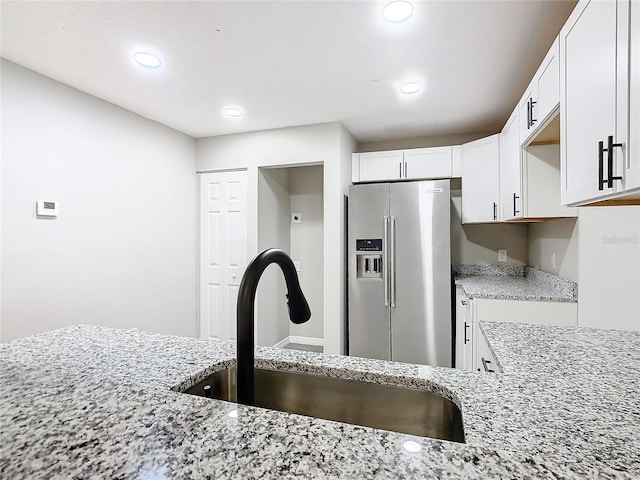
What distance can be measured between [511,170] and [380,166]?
4.56 ft

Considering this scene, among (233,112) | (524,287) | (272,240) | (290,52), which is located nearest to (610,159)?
(290,52)

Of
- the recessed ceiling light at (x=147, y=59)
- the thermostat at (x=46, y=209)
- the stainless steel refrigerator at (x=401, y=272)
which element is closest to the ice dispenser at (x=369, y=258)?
the stainless steel refrigerator at (x=401, y=272)

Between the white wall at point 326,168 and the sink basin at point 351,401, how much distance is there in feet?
7.60

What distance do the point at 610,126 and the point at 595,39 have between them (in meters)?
0.37

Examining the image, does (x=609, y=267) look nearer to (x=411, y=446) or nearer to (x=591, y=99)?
(x=591, y=99)

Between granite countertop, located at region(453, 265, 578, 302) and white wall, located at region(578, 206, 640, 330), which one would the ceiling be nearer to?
white wall, located at region(578, 206, 640, 330)

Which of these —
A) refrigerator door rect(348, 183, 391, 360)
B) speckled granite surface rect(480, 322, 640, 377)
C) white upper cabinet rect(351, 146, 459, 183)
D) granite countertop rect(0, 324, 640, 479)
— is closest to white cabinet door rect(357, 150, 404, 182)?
white upper cabinet rect(351, 146, 459, 183)

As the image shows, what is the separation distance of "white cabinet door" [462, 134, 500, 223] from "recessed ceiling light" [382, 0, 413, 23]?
1637mm

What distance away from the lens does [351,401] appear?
91cm

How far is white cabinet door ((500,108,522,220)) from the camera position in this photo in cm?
228

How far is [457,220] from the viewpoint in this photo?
377 cm

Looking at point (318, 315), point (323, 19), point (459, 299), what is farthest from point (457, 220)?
point (323, 19)

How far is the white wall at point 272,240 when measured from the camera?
367 centimetres

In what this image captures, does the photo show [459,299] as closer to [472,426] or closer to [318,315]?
[318,315]
